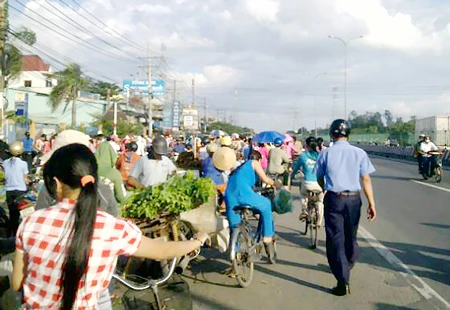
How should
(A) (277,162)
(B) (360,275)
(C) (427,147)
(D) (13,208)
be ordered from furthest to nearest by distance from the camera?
1. (C) (427,147)
2. (A) (277,162)
3. (D) (13,208)
4. (B) (360,275)

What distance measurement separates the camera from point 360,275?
693cm

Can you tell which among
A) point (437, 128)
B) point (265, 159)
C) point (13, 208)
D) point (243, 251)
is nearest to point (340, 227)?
point (243, 251)

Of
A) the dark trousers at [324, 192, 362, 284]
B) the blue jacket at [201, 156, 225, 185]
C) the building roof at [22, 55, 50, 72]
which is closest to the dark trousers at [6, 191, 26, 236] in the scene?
the blue jacket at [201, 156, 225, 185]

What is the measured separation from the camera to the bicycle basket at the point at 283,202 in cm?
764

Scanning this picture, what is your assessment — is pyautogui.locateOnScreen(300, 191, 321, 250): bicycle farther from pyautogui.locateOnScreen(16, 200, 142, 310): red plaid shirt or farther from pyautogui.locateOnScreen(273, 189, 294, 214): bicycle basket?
pyautogui.locateOnScreen(16, 200, 142, 310): red plaid shirt

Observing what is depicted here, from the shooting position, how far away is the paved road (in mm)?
5844

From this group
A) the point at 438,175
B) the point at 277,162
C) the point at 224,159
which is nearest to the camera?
the point at 224,159

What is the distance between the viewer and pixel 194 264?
7594 millimetres

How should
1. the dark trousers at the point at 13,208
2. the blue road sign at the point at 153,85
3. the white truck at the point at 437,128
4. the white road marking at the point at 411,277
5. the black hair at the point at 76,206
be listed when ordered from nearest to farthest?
the black hair at the point at 76,206
the white road marking at the point at 411,277
the dark trousers at the point at 13,208
the white truck at the point at 437,128
the blue road sign at the point at 153,85

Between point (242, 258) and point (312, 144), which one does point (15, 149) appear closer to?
point (242, 258)

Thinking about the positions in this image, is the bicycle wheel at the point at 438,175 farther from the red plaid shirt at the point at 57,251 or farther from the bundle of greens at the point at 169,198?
the red plaid shirt at the point at 57,251

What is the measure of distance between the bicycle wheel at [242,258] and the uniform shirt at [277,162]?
703 centimetres

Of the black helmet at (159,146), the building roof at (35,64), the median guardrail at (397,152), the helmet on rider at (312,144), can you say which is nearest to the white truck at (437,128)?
the median guardrail at (397,152)

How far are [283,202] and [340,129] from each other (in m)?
1.71
